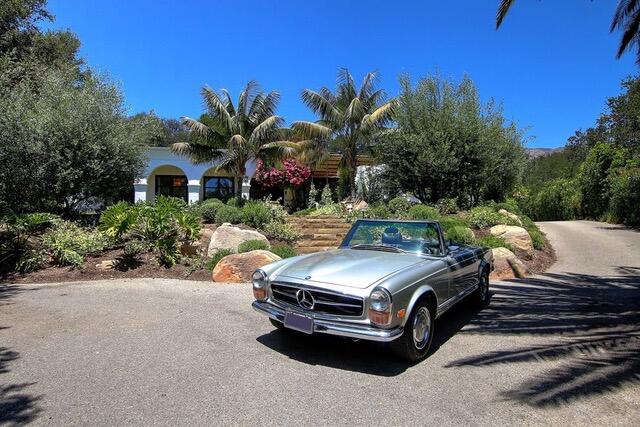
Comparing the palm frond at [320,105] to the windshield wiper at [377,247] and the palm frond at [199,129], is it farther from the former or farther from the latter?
the windshield wiper at [377,247]

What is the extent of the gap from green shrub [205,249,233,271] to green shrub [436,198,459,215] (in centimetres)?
916

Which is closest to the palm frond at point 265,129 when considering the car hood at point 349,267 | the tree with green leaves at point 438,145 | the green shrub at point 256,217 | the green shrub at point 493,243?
the tree with green leaves at point 438,145

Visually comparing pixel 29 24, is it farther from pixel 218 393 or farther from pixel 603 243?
pixel 603 243

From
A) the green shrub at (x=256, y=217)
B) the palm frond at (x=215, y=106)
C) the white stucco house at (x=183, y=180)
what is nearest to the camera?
the green shrub at (x=256, y=217)

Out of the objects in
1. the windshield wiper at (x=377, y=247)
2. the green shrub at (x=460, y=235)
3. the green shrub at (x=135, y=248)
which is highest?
the windshield wiper at (x=377, y=247)

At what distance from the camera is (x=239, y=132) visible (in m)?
20.8

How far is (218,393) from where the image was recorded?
3.80m

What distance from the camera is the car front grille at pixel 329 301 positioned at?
166 inches

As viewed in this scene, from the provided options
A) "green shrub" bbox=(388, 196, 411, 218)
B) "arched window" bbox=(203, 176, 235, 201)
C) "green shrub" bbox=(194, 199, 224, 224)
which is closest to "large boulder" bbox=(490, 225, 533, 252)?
"green shrub" bbox=(388, 196, 411, 218)

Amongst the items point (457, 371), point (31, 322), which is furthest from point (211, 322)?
point (457, 371)

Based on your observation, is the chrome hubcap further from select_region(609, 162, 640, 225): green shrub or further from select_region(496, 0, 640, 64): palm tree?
select_region(609, 162, 640, 225): green shrub

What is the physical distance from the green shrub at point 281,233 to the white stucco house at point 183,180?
37.5ft

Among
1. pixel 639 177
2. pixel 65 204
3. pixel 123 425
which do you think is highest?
pixel 639 177

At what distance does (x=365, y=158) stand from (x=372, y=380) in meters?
20.6
